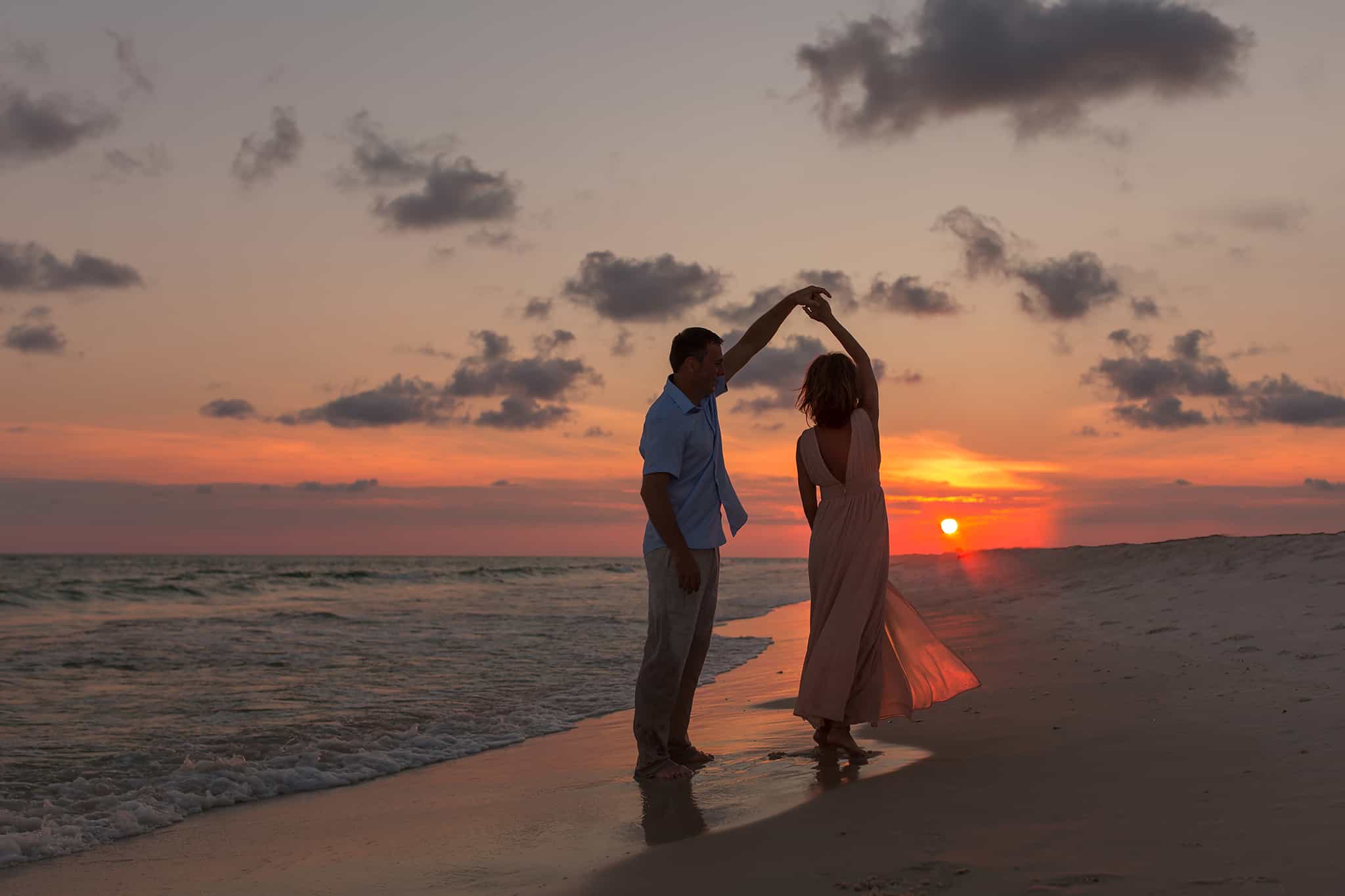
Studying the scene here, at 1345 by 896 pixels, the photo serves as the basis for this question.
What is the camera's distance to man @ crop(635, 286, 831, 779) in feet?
16.8

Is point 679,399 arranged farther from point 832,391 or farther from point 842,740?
point 842,740

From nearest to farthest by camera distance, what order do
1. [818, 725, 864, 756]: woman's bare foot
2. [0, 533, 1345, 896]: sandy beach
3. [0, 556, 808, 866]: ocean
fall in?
[0, 533, 1345, 896]: sandy beach < [818, 725, 864, 756]: woman's bare foot < [0, 556, 808, 866]: ocean

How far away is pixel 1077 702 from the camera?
6359 mm

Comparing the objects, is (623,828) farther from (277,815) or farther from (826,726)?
(277,815)

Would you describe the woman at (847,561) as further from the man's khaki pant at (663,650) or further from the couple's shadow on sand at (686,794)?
the man's khaki pant at (663,650)

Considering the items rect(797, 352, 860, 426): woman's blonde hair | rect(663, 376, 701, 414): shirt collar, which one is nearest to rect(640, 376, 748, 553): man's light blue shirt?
rect(663, 376, 701, 414): shirt collar

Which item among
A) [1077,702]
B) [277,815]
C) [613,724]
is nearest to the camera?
[277,815]

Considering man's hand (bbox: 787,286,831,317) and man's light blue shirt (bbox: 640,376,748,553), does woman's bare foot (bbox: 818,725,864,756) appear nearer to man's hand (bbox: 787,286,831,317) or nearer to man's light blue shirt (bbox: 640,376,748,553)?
man's light blue shirt (bbox: 640,376,748,553)

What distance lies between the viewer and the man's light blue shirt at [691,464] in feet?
16.8

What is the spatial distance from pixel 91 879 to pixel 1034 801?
3645 millimetres

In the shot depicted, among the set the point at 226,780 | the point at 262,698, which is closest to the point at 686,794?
the point at 226,780

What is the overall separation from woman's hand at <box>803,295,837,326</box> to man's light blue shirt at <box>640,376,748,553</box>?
0.62 metres

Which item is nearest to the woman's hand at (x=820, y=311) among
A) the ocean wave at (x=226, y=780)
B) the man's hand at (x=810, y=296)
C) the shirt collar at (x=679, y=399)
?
the man's hand at (x=810, y=296)

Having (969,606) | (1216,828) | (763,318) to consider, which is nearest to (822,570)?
(763,318)
